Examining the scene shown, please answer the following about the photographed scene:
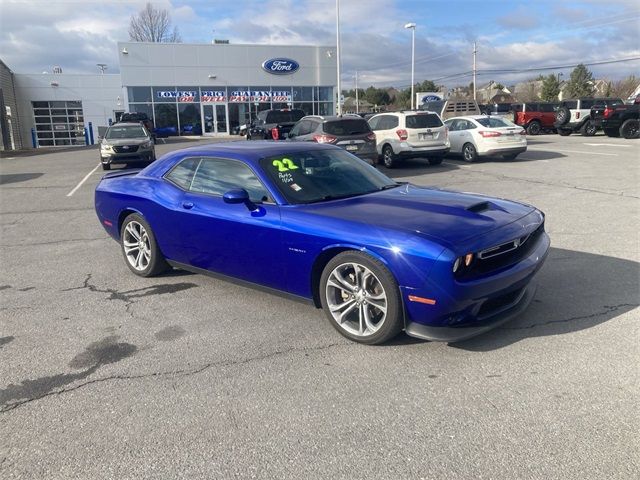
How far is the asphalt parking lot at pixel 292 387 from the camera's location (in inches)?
106

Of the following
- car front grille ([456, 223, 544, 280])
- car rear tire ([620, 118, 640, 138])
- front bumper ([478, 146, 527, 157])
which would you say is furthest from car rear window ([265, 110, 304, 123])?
car front grille ([456, 223, 544, 280])

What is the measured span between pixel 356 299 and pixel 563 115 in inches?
1111

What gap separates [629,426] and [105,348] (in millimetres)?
3510

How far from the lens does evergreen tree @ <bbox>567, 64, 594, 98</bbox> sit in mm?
68812

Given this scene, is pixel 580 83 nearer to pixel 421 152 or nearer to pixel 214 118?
pixel 214 118

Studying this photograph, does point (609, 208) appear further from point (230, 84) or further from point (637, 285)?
point (230, 84)

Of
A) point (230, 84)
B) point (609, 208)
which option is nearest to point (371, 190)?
point (609, 208)

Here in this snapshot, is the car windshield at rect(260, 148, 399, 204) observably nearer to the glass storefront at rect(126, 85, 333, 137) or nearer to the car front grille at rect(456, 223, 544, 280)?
the car front grille at rect(456, 223, 544, 280)

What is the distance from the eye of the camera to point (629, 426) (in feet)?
9.36

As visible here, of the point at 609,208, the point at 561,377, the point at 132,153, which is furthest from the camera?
the point at 132,153

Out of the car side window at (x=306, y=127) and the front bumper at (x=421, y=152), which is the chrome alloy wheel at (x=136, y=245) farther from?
the front bumper at (x=421, y=152)

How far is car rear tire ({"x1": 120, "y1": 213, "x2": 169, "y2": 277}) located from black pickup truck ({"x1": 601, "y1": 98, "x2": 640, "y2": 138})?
25.5 m

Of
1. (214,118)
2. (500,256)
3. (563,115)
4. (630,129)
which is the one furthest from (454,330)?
(214,118)

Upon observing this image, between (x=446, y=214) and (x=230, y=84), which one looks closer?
(x=446, y=214)
